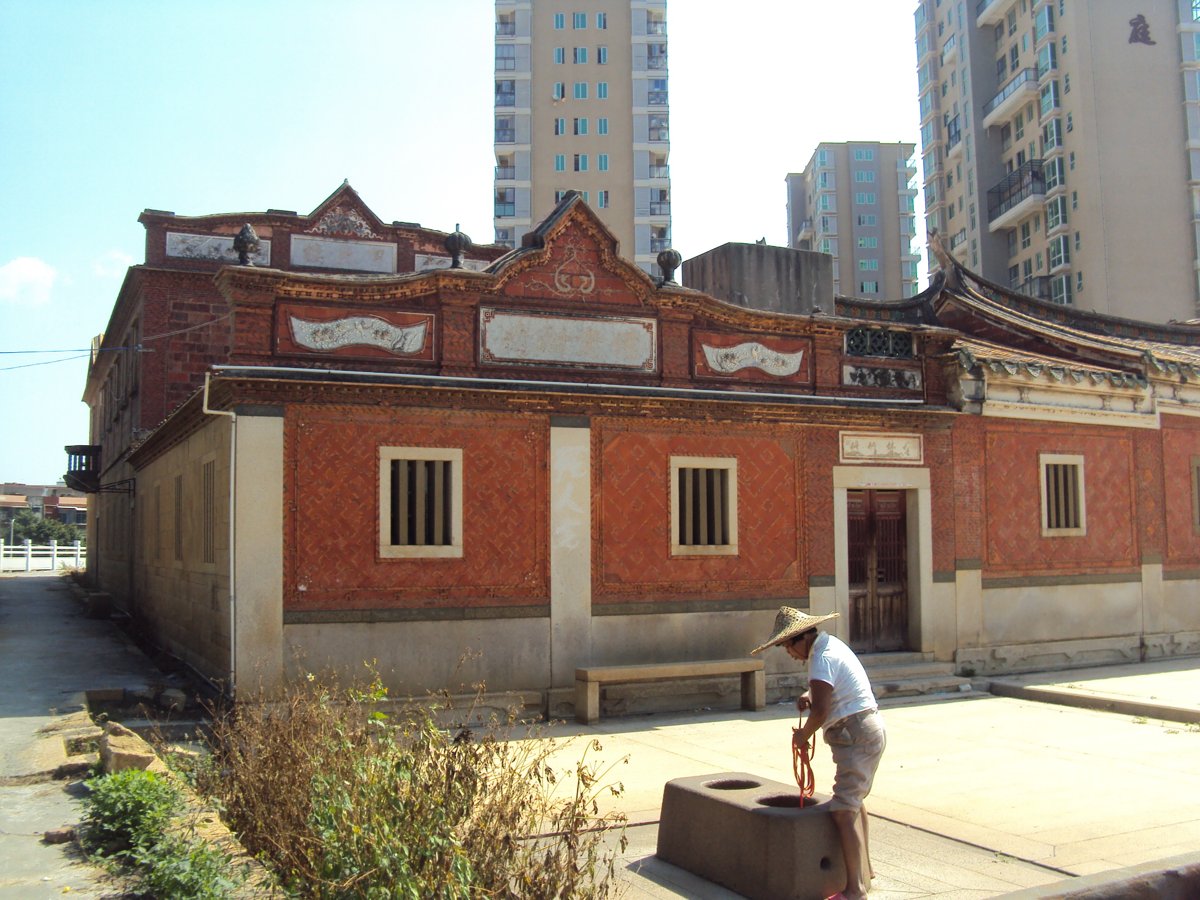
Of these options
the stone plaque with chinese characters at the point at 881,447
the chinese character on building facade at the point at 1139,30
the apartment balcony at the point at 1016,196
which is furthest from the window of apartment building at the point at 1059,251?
the stone plaque with chinese characters at the point at 881,447

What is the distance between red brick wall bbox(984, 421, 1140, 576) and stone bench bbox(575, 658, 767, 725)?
4684 mm

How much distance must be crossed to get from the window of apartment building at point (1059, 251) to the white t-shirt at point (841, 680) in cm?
4689

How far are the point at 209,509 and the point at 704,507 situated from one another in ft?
20.7

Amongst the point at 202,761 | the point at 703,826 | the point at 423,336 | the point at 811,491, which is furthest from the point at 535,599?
the point at 703,826

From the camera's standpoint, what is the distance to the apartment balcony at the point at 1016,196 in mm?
49844

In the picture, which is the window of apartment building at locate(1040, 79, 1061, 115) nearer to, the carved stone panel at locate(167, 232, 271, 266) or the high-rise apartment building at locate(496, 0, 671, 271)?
the high-rise apartment building at locate(496, 0, 671, 271)

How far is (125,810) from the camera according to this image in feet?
21.6

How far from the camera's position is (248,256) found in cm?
1215

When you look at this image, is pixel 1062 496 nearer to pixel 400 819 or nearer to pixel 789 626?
pixel 789 626

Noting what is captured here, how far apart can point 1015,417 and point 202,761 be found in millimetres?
12947

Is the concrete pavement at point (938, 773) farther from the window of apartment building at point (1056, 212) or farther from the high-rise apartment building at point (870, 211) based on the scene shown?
the high-rise apartment building at point (870, 211)

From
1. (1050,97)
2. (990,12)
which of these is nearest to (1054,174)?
(1050,97)

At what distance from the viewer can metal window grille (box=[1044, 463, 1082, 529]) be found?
16.8 meters

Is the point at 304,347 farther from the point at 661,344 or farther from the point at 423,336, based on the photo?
the point at 661,344
